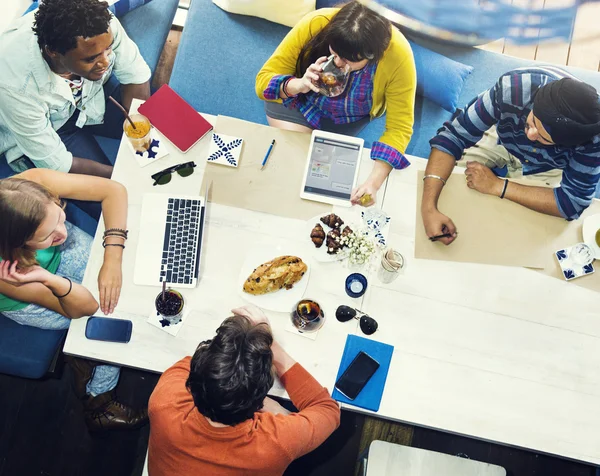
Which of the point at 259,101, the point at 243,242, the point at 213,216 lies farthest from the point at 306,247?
the point at 259,101

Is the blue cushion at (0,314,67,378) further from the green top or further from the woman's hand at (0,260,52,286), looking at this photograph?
the woman's hand at (0,260,52,286)

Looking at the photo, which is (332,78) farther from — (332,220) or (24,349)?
(24,349)

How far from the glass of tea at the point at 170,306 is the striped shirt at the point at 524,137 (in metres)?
1.10

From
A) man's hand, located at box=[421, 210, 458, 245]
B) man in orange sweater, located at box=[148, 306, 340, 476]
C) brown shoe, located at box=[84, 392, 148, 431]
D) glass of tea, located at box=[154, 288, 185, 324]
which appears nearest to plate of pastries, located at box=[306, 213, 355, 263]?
man's hand, located at box=[421, 210, 458, 245]

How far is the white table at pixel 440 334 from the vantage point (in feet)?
5.59

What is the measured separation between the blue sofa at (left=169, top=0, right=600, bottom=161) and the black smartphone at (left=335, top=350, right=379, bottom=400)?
1.10m

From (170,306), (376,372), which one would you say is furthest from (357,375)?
(170,306)

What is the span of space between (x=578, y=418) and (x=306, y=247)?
1071 millimetres

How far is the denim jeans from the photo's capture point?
1.85 m

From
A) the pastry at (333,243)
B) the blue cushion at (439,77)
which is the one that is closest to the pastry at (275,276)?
the pastry at (333,243)

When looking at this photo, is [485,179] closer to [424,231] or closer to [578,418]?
[424,231]

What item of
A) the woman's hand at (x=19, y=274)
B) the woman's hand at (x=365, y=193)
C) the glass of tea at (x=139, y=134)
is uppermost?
the glass of tea at (x=139, y=134)

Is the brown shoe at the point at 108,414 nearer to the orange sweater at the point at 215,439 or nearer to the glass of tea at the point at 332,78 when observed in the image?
the orange sweater at the point at 215,439

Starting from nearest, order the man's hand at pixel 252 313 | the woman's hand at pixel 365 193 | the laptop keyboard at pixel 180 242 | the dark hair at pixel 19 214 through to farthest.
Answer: the dark hair at pixel 19 214 < the man's hand at pixel 252 313 < the laptop keyboard at pixel 180 242 < the woman's hand at pixel 365 193
